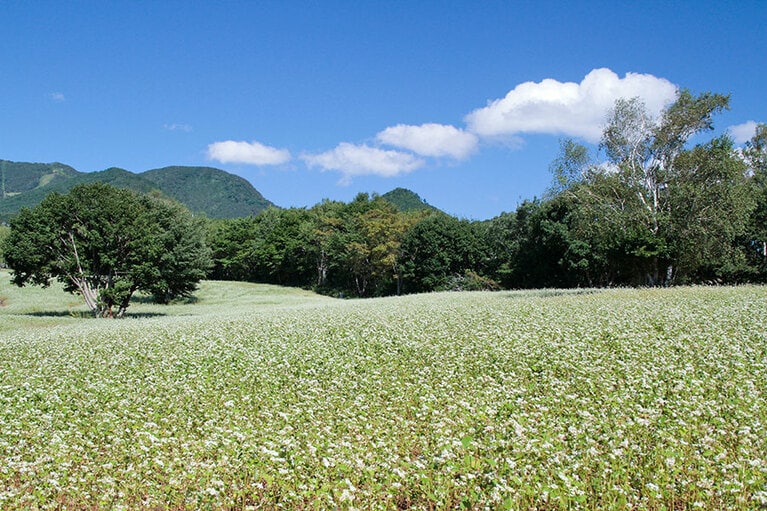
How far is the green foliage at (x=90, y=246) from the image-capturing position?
39969mm

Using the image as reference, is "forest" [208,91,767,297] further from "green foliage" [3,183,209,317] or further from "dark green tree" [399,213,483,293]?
"green foliage" [3,183,209,317]

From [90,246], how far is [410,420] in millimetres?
37973

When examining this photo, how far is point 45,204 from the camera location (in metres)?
40.8

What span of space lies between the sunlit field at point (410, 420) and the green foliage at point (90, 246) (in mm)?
23300

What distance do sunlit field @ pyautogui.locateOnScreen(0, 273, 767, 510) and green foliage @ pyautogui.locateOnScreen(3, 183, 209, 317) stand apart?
76.4ft

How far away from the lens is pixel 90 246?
4038cm

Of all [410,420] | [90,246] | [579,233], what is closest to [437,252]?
[579,233]

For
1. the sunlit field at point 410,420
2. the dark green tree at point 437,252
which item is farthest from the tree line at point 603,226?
the sunlit field at point 410,420

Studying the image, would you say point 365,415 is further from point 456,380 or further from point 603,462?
point 603,462

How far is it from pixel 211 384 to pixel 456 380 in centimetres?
613

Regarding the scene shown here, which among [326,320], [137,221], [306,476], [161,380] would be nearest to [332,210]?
[137,221]

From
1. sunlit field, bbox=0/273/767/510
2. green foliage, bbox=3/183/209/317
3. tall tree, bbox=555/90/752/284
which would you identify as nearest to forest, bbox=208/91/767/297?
tall tree, bbox=555/90/752/284

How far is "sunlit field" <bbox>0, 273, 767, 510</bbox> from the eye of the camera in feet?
23.9

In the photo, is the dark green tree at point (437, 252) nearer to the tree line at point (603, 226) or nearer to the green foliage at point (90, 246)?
the tree line at point (603, 226)
